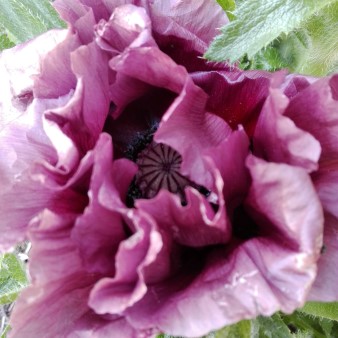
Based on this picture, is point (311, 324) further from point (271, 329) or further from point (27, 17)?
point (27, 17)

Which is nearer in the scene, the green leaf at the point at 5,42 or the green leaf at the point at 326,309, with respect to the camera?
the green leaf at the point at 326,309

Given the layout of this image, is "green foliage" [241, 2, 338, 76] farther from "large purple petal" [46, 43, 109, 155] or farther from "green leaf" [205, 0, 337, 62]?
"large purple petal" [46, 43, 109, 155]

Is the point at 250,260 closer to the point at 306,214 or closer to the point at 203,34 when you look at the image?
the point at 306,214

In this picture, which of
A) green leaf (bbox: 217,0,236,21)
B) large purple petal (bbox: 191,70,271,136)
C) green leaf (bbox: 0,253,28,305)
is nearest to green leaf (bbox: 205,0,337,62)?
large purple petal (bbox: 191,70,271,136)

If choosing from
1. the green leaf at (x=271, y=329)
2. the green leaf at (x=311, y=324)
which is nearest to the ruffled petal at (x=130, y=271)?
the green leaf at (x=271, y=329)

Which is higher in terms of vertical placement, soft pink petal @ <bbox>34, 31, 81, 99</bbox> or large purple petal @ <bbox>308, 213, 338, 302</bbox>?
soft pink petal @ <bbox>34, 31, 81, 99</bbox>

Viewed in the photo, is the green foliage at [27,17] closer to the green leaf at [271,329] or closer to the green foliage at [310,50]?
the green foliage at [310,50]
